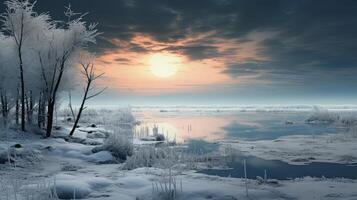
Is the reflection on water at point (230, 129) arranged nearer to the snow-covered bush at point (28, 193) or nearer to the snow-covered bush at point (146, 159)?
the snow-covered bush at point (146, 159)

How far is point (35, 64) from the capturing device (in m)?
29.3

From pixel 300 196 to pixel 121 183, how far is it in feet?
18.7

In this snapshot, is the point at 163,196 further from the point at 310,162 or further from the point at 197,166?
the point at 310,162

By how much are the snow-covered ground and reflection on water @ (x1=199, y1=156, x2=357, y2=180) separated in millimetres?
1014

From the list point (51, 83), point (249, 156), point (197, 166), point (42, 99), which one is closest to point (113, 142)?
point (197, 166)

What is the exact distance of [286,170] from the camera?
16375 millimetres

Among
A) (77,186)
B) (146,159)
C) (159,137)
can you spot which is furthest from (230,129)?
(77,186)

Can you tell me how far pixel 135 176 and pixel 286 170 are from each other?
6.55 m

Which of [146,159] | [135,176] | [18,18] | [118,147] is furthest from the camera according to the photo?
[18,18]

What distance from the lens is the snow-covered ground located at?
11.2 metres

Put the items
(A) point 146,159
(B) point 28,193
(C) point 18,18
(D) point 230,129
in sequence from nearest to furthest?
(B) point 28,193 → (A) point 146,159 → (C) point 18,18 → (D) point 230,129

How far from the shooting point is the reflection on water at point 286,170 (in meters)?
Answer: 15.2

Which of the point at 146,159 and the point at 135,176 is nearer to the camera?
the point at 135,176

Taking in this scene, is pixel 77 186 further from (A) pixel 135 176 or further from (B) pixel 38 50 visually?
(B) pixel 38 50
